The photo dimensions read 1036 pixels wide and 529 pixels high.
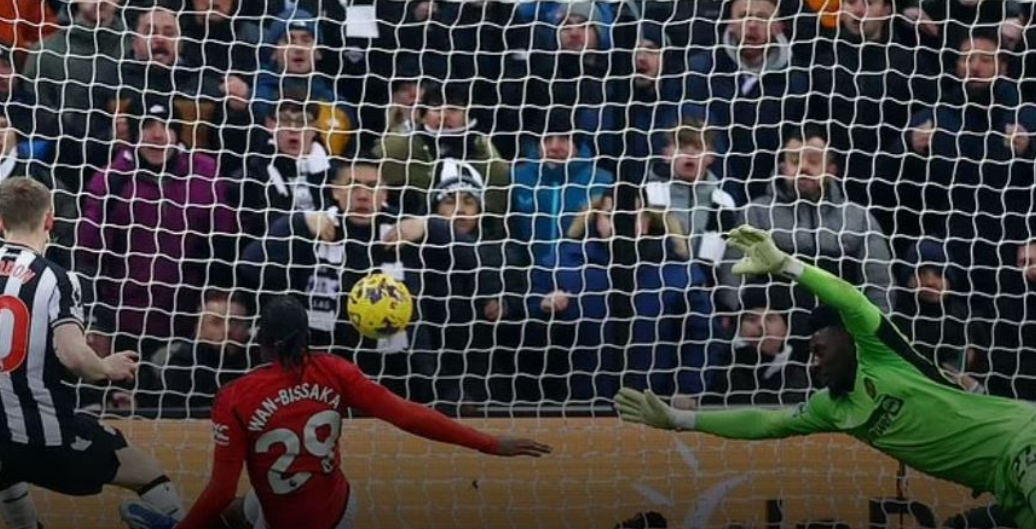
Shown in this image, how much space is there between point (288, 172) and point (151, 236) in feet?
2.11

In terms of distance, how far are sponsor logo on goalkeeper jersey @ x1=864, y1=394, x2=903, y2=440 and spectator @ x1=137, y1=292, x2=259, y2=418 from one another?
2.68 m

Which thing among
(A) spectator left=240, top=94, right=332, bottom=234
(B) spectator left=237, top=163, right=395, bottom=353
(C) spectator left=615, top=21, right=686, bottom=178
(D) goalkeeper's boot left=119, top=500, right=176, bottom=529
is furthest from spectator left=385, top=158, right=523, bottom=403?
(D) goalkeeper's boot left=119, top=500, right=176, bottom=529

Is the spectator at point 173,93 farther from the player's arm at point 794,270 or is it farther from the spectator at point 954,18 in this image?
the spectator at point 954,18

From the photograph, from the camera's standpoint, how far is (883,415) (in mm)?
7340

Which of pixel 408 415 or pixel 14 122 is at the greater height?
pixel 14 122

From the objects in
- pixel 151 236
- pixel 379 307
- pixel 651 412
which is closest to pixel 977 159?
pixel 651 412

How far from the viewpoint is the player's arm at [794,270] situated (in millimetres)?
7047

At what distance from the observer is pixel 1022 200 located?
8.66m

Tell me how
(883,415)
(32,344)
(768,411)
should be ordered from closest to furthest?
1. (32,344)
2. (883,415)
3. (768,411)

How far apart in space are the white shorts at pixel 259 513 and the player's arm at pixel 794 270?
1587mm

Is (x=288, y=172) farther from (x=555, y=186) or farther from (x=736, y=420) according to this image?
(x=736, y=420)

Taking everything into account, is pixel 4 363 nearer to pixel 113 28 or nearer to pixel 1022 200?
pixel 113 28

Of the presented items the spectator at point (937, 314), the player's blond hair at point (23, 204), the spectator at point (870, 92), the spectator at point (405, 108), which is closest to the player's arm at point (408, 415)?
the player's blond hair at point (23, 204)

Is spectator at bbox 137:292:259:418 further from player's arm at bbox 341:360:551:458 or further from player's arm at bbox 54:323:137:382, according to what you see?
player's arm at bbox 341:360:551:458
